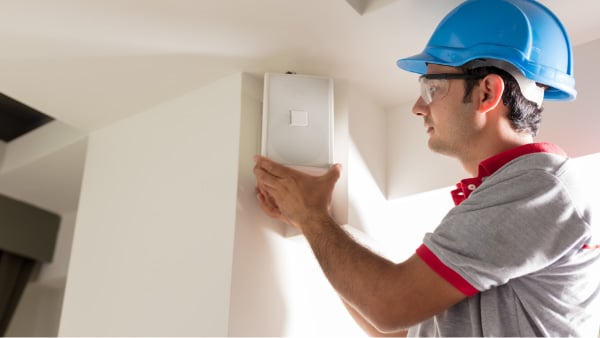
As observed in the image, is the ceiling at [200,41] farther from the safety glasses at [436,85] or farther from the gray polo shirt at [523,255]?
the gray polo shirt at [523,255]

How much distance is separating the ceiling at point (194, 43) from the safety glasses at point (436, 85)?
0.81 feet

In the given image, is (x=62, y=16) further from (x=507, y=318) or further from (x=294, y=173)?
(x=507, y=318)

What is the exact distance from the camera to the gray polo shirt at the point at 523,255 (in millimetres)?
1286

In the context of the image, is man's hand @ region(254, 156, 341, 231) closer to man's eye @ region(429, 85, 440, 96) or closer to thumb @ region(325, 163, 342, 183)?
thumb @ region(325, 163, 342, 183)

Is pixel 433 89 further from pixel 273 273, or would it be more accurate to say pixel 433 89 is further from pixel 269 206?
pixel 273 273

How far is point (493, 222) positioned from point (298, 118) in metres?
0.77

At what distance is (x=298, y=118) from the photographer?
194 cm

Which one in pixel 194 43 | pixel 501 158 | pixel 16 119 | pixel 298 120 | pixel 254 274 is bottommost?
pixel 254 274

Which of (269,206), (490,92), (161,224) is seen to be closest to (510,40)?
(490,92)

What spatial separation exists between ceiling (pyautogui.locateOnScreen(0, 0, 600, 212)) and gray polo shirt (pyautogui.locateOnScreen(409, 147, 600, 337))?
633mm

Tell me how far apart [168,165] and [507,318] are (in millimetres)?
1179

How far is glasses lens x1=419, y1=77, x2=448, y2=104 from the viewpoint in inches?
63.5

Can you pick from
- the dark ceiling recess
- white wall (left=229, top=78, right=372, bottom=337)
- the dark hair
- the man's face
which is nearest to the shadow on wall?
white wall (left=229, top=78, right=372, bottom=337)

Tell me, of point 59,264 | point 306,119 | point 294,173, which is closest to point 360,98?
point 306,119
